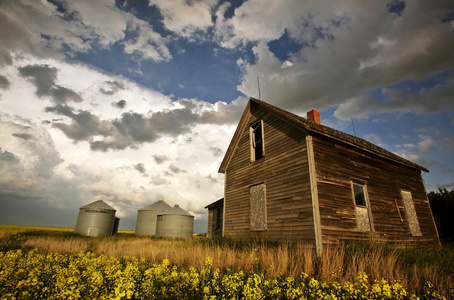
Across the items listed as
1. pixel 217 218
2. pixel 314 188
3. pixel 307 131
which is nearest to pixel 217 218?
pixel 217 218

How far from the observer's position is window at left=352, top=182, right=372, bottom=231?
980 centimetres

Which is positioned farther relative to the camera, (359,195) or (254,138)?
(254,138)

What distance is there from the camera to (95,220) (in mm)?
30141

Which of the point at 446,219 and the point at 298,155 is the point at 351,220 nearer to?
the point at 298,155

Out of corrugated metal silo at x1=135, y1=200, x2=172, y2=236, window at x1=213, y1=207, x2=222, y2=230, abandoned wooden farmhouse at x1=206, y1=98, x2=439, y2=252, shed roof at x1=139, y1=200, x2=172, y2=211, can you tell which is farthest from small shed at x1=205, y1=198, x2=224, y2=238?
shed roof at x1=139, y1=200, x2=172, y2=211

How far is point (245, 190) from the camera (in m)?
12.8

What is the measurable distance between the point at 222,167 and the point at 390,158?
9499 mm

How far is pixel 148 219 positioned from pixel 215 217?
55.3ft

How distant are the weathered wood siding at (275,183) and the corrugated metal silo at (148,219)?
73.1 feet

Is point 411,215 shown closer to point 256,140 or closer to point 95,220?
point 256,140

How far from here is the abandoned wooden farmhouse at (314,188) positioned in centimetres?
919

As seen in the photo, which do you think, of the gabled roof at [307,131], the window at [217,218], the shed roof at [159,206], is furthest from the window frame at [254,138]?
the shed roof at [159,206]

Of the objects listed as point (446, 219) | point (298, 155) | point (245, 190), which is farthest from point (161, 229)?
point (446, 219)

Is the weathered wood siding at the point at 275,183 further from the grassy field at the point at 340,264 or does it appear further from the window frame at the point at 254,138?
the grassy field at the point at 340,264
